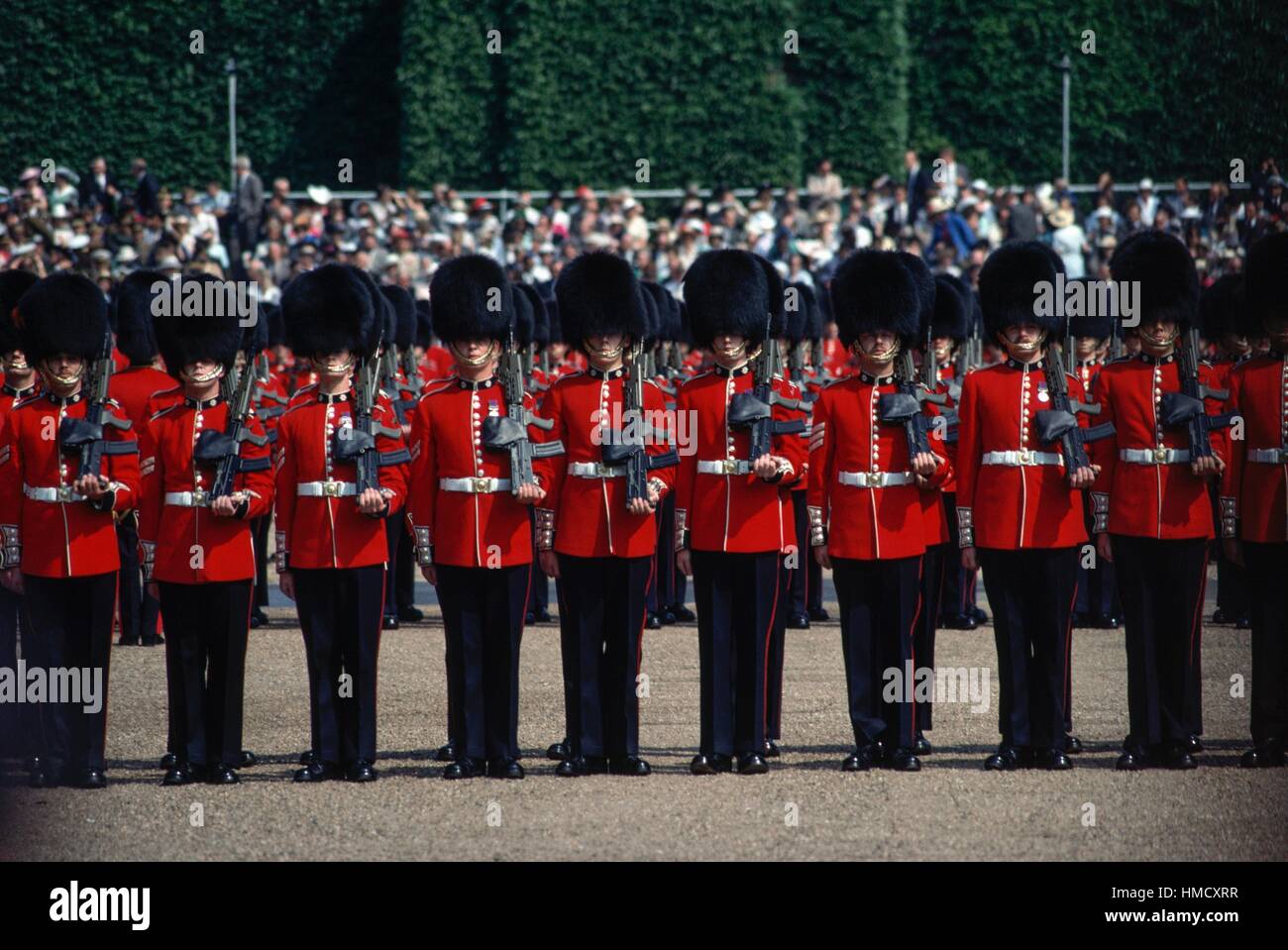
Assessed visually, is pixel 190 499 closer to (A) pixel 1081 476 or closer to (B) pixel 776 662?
(B) pixel 776 662

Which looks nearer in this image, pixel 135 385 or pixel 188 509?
pixel 188 509

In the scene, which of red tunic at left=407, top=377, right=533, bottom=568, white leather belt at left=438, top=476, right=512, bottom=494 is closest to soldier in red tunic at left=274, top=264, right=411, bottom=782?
red tunic at left=407, top=377, right=533, bottom=568

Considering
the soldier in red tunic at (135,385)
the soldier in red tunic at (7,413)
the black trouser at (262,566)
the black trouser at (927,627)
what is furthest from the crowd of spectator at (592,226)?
the black trouser at (927,627)

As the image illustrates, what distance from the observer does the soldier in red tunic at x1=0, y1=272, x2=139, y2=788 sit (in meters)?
7.30

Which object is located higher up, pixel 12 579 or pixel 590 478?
pixel 590 478

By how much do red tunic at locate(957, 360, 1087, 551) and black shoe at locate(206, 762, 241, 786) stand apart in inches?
105

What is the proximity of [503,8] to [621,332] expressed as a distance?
1770cm

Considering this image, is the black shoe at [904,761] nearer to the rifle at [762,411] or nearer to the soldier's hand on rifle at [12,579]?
the rifle at [762,411]

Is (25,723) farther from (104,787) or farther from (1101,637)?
(1101,637)

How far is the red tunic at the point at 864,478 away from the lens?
24.2 ft

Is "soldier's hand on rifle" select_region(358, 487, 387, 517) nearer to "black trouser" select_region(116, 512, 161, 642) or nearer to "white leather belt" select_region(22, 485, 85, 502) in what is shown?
"white leather belt" select_region(22, 485, 85, 502)

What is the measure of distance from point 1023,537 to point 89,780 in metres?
3.34

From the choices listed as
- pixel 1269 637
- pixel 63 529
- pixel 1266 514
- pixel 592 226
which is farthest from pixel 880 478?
pixel 592 226

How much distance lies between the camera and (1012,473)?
289 inches
